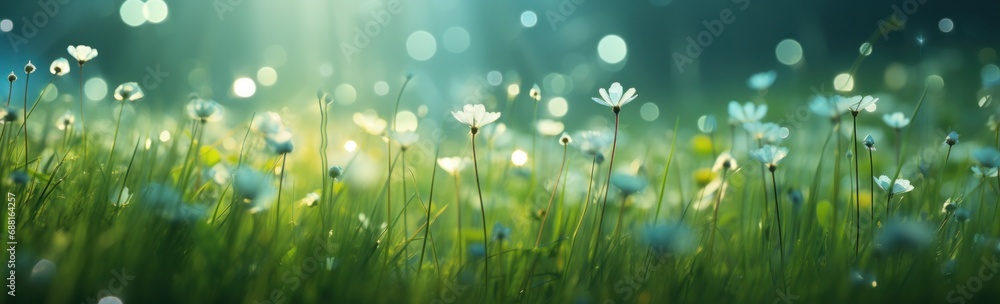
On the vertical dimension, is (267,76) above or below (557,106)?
above

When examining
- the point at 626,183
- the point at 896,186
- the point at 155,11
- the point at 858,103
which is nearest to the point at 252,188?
the point at 626,183

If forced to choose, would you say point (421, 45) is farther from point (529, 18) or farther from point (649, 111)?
point (649, 111)

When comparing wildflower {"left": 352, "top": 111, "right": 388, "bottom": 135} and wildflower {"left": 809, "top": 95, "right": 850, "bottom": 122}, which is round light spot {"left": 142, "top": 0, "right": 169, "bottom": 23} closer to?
wildflower {"left": 352, "top": 111, "right": 388, "bottom": 135}

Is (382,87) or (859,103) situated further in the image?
(382,87)

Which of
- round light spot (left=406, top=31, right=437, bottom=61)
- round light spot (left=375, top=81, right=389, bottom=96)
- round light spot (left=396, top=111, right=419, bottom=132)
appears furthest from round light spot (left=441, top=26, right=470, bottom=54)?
round light spot (left=375, top=81, right=389, bottom=96)

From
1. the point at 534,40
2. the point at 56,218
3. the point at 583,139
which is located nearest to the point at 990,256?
the point at 583,139

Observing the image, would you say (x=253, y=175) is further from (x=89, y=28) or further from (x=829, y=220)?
(x=89, y=28)
